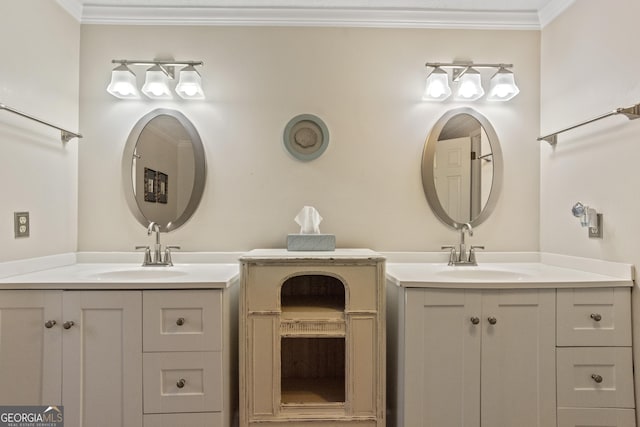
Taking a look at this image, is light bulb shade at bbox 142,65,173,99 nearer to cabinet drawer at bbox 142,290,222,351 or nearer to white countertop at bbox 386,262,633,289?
cabinet drawer at bbox 142,290,222,351

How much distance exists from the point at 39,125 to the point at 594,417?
2.82m

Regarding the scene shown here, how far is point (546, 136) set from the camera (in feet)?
6.25

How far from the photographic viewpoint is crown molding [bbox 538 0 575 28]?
185cm

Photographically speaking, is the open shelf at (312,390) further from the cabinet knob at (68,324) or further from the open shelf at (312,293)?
the cabinet knob at (68,324)

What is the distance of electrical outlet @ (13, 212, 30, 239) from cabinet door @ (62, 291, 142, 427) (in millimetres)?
433

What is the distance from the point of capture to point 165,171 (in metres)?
2.03

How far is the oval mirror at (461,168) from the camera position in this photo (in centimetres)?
203

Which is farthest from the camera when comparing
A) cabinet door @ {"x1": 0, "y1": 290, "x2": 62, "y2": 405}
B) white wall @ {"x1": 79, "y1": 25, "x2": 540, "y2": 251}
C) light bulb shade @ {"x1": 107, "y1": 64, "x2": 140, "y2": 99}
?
white wall @ {"x1": 79, "y1": 25, "x2": 540, "y2": 251}

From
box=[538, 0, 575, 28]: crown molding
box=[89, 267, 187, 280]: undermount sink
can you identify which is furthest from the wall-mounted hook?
box=[89, 267, 187, 280]: undermount sink

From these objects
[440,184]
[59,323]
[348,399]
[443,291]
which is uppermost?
[440,184]

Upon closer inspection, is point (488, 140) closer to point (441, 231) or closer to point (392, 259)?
point (441, 231)

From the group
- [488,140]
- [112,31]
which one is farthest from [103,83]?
[488,140]

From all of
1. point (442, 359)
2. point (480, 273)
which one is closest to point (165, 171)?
point (442, 359)

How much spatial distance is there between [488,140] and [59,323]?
230cm
